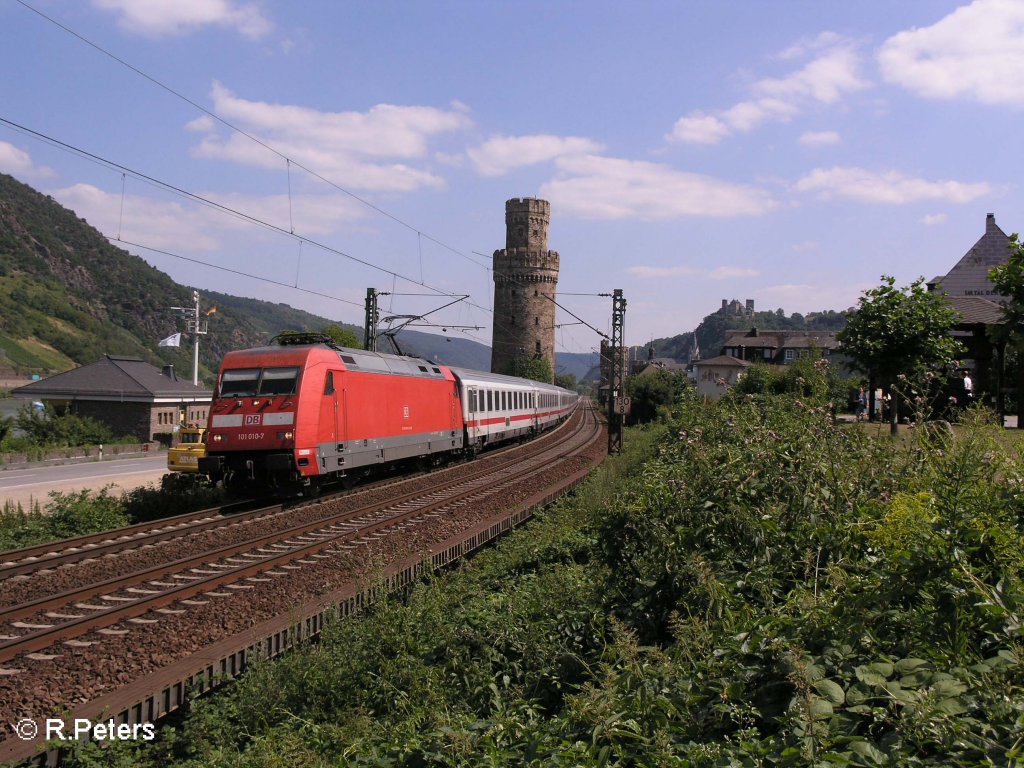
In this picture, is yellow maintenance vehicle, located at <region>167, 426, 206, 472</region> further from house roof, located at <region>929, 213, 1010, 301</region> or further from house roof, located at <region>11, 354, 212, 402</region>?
house roof, located at <region>929, 213, 1010, 301</region>

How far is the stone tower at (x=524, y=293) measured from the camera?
78.5m

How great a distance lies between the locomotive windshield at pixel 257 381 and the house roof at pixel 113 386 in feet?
82.8

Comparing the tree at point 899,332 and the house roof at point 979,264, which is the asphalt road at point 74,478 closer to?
the tree at point 899,332

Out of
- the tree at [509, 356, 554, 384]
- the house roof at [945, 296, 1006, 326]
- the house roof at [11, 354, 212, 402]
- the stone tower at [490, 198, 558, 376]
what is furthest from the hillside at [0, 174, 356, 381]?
the house roof at [945, 296, 1006, 326]

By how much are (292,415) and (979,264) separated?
44.9 m

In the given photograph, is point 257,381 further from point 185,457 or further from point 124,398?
point 124,398

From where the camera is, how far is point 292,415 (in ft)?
52.7

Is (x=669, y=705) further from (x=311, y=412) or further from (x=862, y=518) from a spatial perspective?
(x=311, y=412)

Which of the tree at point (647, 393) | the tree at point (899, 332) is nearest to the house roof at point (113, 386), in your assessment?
the tree at point (647, 393)

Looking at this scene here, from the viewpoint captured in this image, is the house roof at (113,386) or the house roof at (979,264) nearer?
the house roof at (113,386)

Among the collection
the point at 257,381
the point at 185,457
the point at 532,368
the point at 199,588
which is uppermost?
the point at 532,368

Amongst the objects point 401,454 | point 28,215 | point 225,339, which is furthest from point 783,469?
point 28,215

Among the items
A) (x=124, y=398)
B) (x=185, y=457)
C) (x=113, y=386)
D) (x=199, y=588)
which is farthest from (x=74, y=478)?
(x=199, y=588)

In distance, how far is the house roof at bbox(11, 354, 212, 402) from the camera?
3988cm
